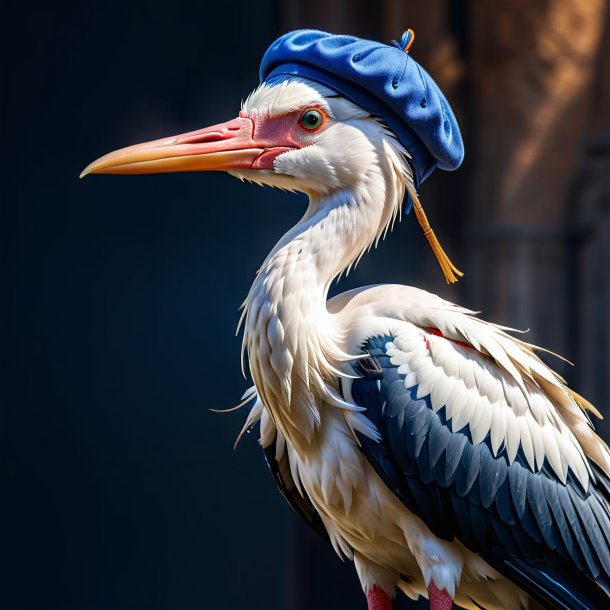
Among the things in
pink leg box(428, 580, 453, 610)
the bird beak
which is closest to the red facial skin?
the bird beak

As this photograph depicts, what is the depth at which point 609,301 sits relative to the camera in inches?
155

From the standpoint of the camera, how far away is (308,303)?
58.8 inches

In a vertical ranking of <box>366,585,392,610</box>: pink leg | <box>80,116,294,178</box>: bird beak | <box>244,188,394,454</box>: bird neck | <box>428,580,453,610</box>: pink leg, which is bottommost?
<box>366,585,392,610</box>: pink leg

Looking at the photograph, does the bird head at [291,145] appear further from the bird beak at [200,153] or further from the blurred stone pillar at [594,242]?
the blurred stone pillar at [594,242]

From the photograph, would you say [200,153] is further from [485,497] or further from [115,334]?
[115,334]

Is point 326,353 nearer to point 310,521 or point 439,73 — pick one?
point 310,521

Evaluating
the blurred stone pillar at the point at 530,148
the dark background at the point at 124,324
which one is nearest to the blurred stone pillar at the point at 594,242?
the blurred stone pillar at the point at 530,148

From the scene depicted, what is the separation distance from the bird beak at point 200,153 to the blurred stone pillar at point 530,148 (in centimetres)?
259

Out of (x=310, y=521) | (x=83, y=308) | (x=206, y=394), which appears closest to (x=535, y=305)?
(x=206, y=394)

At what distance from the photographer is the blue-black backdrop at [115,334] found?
10.1 ft

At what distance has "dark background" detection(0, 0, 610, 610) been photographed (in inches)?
121

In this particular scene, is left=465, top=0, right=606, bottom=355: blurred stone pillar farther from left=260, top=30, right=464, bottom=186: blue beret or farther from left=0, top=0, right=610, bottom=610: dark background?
left=260, top=30, right=464, bottom=186: blue beret

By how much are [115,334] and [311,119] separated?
67.2 inches

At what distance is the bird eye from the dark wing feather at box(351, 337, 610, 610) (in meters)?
0.28
